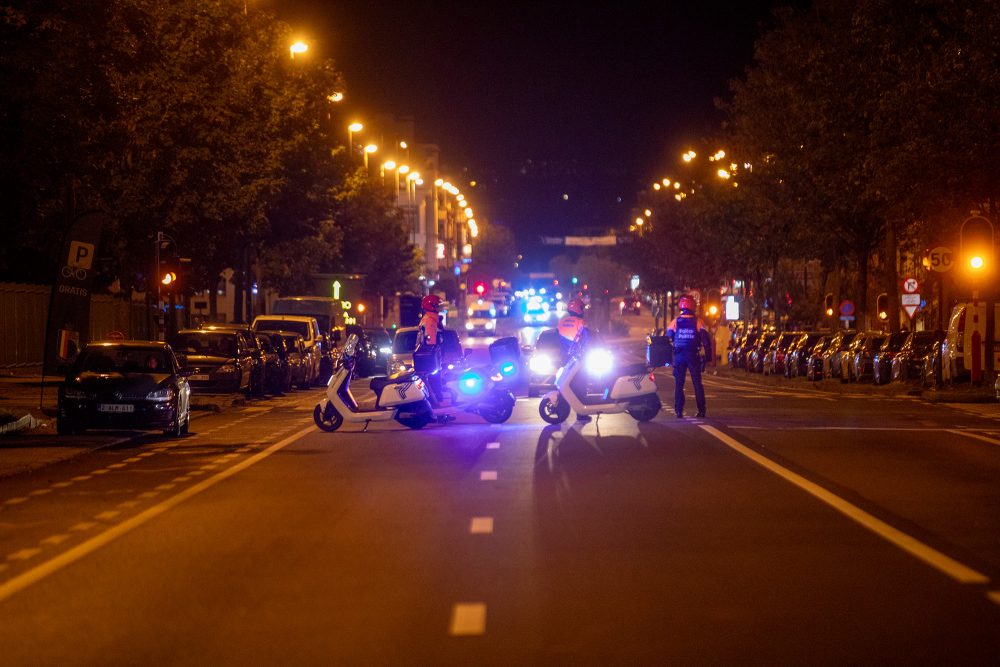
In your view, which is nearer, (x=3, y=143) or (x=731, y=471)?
(x=731, y=471)

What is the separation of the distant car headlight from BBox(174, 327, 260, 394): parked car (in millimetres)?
9147

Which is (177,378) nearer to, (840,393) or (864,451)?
(864,451)

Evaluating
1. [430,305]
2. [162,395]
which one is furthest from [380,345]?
[430,305]

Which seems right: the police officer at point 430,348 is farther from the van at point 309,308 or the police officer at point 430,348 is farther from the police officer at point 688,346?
the van at point 309,308

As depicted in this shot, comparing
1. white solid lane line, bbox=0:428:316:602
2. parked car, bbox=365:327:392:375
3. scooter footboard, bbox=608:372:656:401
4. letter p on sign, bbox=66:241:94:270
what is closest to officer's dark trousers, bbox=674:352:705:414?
scooter footboard, bbox=608:372:656:401

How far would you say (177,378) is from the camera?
23266 millimetres

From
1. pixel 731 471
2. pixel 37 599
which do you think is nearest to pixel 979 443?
pixel 731 471

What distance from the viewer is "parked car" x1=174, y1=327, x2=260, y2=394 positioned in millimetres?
32781

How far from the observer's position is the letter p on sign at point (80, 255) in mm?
24781

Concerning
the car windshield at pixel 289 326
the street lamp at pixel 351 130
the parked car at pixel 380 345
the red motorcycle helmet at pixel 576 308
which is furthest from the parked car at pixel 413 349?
the street lamp at pixel 351 130

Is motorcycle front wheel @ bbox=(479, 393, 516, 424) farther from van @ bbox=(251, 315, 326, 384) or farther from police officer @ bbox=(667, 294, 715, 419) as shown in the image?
van @ bbox=(251, 315, 326, 384)

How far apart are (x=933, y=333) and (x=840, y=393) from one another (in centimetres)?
267

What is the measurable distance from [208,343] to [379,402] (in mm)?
13010

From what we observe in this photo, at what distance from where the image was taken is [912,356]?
3759 centimetres
